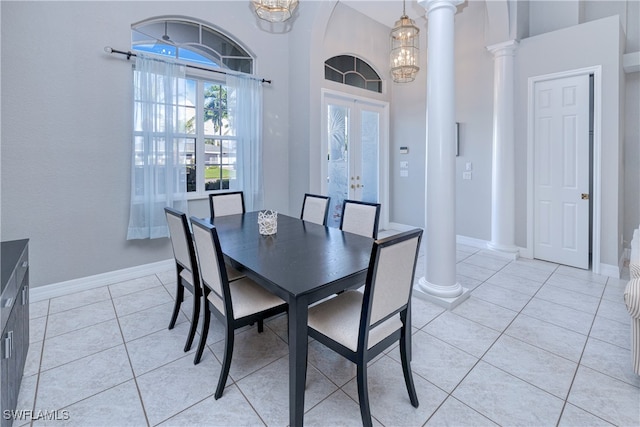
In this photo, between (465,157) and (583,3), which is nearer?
(583,3)

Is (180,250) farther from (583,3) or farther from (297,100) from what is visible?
(583,3)

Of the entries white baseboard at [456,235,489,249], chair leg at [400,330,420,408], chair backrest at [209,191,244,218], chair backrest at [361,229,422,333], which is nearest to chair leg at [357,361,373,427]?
chair backrest at [361,229,422,333]

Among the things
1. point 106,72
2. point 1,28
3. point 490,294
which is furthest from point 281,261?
point 1,28

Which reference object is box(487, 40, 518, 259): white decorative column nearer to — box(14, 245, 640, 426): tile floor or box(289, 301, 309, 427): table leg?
box(14, 245, 640, 426): tile floor

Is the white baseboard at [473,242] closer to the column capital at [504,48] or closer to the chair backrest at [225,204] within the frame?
the column capital at [504,48]

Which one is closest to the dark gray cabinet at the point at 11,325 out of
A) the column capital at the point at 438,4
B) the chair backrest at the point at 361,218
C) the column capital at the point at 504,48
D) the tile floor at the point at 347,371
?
the tile floor at the point at 347,371

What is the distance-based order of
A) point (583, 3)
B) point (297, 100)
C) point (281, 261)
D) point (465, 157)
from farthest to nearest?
point (465, 157)
point (297, 100)
point (583, 3)
point (281, 261)

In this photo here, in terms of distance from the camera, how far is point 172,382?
187cm

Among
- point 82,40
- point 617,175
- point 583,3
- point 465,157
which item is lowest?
point 617,175

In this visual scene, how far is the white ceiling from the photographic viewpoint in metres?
4.67

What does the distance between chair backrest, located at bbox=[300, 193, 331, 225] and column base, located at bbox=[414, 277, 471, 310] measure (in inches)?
45.2

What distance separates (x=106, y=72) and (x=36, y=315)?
234cm

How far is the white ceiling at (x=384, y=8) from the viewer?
4668 mm

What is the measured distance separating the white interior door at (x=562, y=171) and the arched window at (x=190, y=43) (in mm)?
3817
